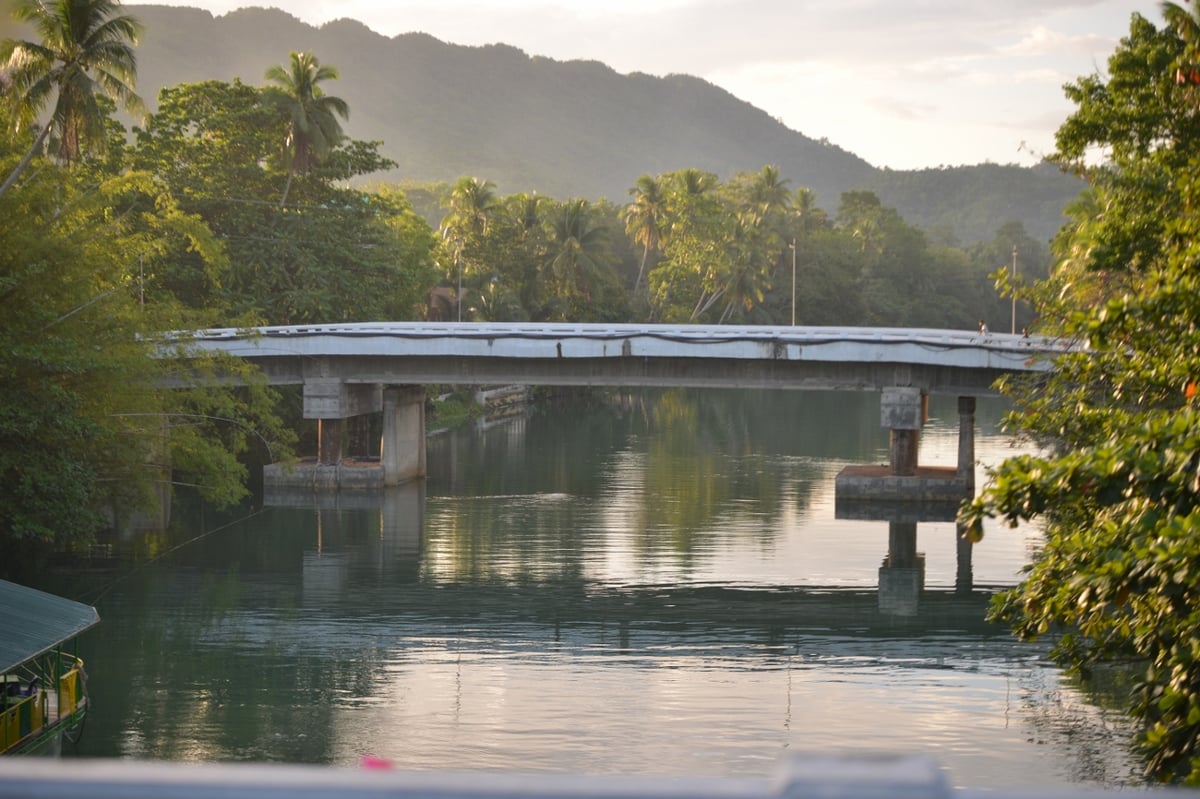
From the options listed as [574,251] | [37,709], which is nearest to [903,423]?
[37,709]

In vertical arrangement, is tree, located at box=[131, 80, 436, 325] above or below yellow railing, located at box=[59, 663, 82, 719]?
above

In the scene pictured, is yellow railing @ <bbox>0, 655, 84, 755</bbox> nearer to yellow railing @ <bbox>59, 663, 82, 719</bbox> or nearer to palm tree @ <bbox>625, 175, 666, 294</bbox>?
yellow railing @ <bbox>59, 663, 82, 719</bbox>

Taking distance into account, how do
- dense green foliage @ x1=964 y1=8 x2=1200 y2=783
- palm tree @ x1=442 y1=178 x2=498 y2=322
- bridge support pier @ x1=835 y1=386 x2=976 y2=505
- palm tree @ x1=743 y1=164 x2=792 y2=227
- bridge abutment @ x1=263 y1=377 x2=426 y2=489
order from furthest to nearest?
palm tree @ x1=743 y1=164 x2=792 y2=227 → palm tree @ x1=442 y1=178 x2=498 y2=322 → bridge abutment @ x1=263 y1=377 x2=426 y2=489 → bridge support pier @ x1=835 y1=386 x2=976 y2=505 → dense green foliage @ x1=964 y1=8 x2=1200 y2=783

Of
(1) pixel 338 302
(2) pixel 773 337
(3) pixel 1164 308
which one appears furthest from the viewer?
(1) pixel 338 302

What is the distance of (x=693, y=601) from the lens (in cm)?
3275

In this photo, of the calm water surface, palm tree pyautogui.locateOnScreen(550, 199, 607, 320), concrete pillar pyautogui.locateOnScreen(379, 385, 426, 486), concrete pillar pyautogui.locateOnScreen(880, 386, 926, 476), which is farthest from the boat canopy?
palm tree pyautogui.locateOnScreen(550, 199, 607, 320)

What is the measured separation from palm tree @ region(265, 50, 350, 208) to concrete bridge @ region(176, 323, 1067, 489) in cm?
1116

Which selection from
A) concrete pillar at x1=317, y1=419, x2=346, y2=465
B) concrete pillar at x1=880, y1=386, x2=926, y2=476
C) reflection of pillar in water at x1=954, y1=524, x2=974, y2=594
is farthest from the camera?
concrete pillar at x1=317, y1=419, x2=346, y2=465

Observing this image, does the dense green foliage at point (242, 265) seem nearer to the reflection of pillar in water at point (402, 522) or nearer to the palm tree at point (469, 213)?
the palm tree at point (469, 213)

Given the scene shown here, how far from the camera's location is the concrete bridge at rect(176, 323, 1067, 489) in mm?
48938

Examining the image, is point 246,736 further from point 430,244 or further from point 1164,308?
point 430,244

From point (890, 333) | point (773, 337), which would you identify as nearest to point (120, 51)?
point (773, 337)

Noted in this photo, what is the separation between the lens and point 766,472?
5638 centimetres

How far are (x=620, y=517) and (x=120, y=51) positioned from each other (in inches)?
844
